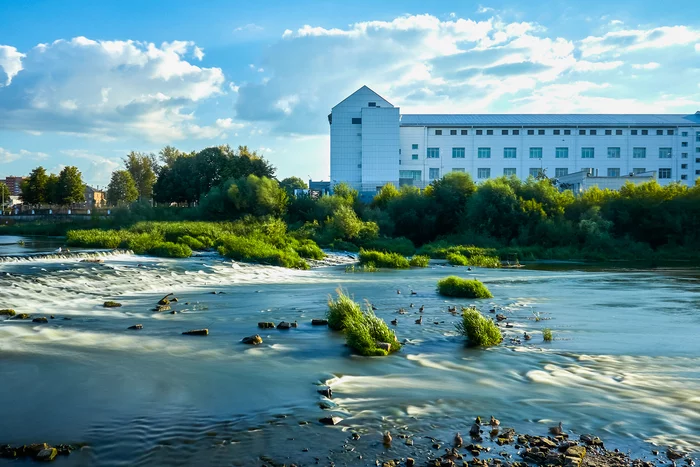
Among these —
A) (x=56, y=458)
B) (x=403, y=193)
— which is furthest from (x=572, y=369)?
(x=403, y=193)

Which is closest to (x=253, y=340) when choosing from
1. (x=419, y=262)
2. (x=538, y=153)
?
Answer: (x=419, y=262)

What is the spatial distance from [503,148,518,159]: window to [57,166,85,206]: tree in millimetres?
68266

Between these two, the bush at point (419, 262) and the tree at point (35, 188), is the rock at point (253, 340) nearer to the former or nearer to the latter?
the bush at point (419, 262)

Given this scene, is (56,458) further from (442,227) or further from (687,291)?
(442,227)

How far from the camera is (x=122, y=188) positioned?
103875 millimetres

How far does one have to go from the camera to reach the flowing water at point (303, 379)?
8180 millimetres

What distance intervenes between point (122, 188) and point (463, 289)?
301 ft

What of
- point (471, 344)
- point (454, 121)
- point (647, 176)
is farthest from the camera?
point (454, 121)

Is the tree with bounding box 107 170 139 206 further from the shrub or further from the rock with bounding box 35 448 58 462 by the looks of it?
the rock with bounding box 35 448 58 462

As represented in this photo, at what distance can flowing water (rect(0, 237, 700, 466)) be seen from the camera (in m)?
8.18

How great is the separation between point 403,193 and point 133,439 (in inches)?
2343

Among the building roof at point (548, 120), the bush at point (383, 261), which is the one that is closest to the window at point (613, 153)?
the building roof at point (548, 120)

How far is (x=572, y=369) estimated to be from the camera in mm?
11977

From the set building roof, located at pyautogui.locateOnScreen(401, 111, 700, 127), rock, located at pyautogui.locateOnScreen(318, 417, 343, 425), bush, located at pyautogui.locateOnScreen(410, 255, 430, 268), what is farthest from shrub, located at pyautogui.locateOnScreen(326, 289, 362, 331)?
building roof, located at pyautogui.locateOnScreen(401, 111, 700, 127)
